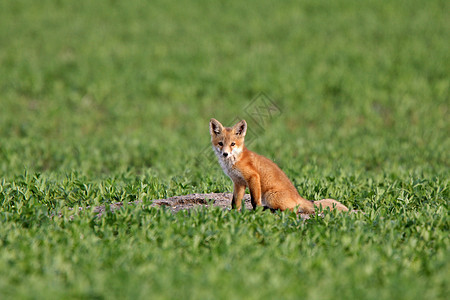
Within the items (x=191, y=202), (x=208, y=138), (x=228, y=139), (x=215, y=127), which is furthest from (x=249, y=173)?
(x=208, y=138)

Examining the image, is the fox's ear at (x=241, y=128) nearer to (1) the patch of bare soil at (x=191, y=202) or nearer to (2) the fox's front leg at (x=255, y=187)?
(2) the fox's front leg at (x=255, y=187)

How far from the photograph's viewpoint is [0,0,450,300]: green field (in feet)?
18.6

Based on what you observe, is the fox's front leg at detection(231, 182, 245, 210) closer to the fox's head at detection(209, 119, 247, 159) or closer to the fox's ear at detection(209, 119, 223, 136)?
the fox's head at detection(209, 119, 247, 159)

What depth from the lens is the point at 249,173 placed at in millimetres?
7176

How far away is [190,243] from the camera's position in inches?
250

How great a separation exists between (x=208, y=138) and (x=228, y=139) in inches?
363

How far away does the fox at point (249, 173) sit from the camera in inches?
283

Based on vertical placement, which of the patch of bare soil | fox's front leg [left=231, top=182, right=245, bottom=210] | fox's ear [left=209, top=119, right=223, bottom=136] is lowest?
the patch of bare soil

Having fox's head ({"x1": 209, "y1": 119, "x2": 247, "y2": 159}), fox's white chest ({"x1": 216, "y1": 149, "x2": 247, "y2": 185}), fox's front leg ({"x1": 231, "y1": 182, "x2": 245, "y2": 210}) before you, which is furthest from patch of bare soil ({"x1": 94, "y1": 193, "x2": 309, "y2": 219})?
fox's head ({"x1": 209, "y1": 119, "x2": 247, "y2": 159})

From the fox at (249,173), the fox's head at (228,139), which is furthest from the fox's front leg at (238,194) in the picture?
the fox's head at (228,139)

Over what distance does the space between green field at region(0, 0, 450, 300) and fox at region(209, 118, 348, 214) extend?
308mm

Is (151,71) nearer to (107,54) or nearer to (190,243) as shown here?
(107,54)

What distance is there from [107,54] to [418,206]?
17782 millimetres

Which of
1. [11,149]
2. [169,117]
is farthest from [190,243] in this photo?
[169,117]
